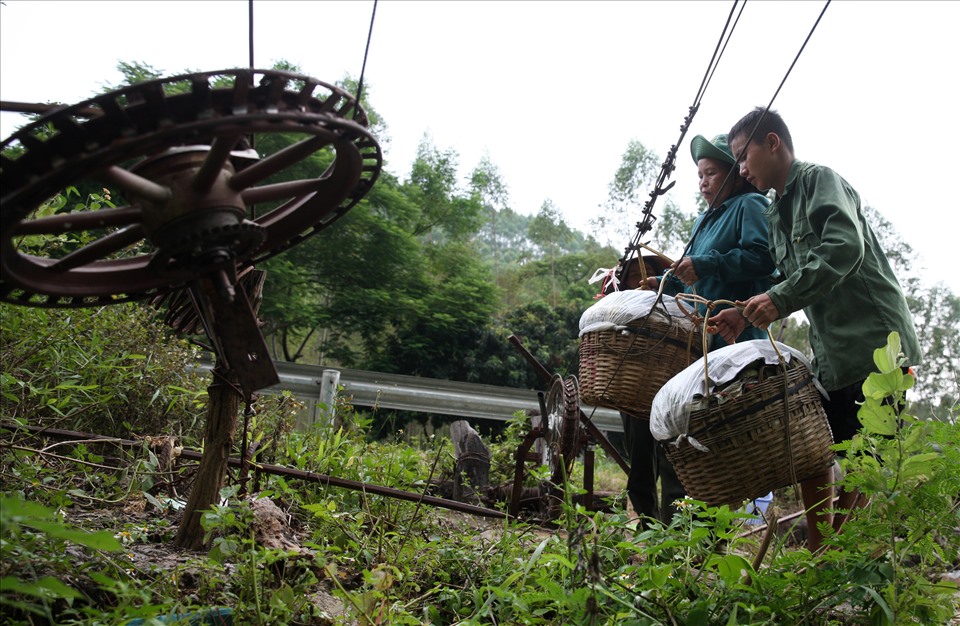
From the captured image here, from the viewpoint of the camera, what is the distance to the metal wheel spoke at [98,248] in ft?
5.57

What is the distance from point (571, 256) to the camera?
2639 centimetres

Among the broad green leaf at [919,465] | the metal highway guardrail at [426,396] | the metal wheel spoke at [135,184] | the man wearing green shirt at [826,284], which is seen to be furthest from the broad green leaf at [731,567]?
the metal highway guardrail at [426,396]

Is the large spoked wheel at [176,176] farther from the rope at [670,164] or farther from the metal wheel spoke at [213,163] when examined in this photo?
the rope at [670,164]

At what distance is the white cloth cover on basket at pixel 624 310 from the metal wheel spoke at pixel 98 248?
1.86 m

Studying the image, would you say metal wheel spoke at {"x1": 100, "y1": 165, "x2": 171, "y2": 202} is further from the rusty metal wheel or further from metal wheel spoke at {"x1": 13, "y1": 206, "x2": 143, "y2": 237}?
the rusty metal wheel

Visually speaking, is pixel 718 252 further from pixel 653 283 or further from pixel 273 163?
pixel 273 163

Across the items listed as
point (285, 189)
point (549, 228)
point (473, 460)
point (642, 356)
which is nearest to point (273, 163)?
point (285, 189)

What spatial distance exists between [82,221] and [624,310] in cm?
209

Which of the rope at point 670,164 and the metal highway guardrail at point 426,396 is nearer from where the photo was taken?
the rope at point 670,164

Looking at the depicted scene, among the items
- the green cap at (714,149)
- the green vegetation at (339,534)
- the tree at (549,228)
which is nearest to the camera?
the green vegetation at (339,534)

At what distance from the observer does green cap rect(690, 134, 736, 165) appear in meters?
3.52

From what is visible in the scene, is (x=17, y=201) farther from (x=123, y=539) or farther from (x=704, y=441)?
(x=704, y=441)

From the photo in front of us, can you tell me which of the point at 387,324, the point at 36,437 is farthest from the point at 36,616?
the point at 387,324

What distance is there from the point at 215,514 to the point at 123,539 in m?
0.54
